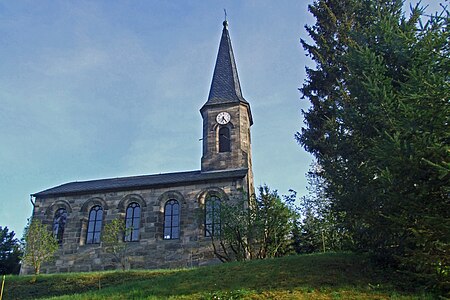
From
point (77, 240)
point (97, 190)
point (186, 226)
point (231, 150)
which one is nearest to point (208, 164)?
point (231, 150)

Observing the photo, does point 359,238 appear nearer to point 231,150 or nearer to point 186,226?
A: point 186,226

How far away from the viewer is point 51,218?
27.3m

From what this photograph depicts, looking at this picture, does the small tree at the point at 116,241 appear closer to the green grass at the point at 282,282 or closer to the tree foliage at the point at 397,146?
the green grass at the point at 282,282

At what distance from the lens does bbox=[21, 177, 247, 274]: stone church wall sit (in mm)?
24703

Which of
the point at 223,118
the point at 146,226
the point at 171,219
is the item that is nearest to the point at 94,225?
the point at 146,226

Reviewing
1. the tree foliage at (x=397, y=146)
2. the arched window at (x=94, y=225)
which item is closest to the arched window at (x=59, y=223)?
the arched window at (x=94, y=225)

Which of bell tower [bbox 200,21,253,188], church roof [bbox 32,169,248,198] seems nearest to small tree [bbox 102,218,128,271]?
church roof [bbox 32,169,248,198]

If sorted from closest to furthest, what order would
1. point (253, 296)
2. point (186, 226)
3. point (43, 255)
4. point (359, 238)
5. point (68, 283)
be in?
point (253, 296), point (359, 238), point (68, 283), point (43, 255), point (186, 226)

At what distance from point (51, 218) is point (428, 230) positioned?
22975 mm

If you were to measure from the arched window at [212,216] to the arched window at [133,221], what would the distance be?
4.14 m

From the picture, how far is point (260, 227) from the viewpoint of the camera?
67.3 feet

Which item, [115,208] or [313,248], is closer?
[313,248]

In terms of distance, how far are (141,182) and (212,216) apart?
6.59m

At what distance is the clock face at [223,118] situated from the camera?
30289 millimetres
